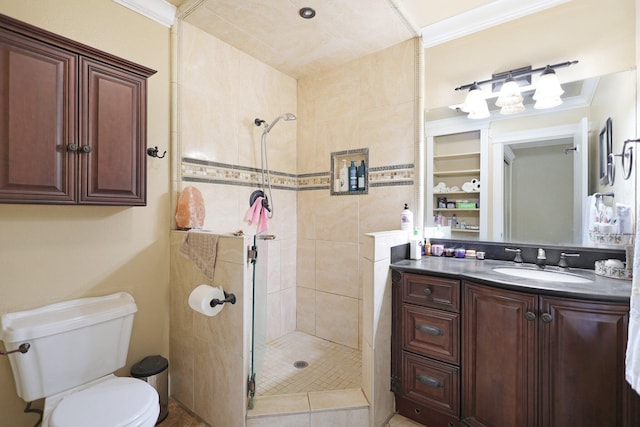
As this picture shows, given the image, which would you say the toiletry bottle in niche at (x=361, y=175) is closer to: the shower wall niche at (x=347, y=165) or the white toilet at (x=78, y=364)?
the shower wall niche at (x=347, y=165)

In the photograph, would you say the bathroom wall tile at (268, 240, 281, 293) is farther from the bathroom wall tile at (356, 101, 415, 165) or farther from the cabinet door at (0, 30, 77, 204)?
the cabinet door at (0, 30, 77, 204)

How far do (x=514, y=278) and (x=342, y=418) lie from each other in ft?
3.92

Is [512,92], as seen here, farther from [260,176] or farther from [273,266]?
[273,266]

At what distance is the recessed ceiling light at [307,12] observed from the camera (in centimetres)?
192

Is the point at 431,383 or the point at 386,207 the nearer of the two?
the point at 431,383

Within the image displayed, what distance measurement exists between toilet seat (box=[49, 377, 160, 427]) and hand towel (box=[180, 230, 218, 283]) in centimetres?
62

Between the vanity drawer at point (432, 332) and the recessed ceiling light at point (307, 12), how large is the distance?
194cm

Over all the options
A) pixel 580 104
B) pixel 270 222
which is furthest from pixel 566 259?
pixel 270 222

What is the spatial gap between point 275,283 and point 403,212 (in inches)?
52.0

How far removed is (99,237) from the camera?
169 centimetres

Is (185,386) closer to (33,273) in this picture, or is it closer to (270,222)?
(33,273)

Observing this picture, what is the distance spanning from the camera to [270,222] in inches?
104

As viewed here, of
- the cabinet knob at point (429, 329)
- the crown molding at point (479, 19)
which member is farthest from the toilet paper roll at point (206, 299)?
the crown molding at point (479, 19)

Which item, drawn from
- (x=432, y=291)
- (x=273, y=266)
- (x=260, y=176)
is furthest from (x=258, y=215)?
(x=432, y=291)
